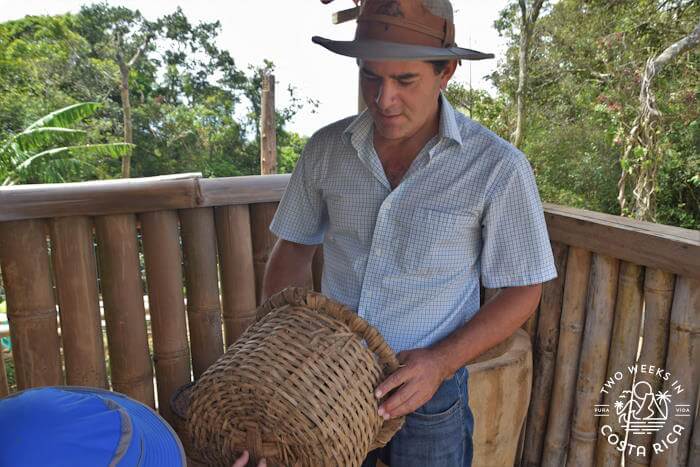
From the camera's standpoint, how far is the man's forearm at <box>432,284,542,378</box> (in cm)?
130

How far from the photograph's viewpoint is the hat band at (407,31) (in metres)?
1.29

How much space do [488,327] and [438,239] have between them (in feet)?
0.76

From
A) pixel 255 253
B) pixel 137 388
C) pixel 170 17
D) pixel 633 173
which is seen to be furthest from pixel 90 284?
pixel 170 17

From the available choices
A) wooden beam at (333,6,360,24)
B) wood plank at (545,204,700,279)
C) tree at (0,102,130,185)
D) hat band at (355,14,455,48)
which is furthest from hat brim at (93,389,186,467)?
tree at (0,102,130,185)

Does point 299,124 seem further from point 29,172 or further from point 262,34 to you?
point 29,172

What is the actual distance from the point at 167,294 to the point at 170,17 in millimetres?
22110

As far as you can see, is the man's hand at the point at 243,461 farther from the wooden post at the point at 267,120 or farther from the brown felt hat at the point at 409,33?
the wooden post at the point at 267,120

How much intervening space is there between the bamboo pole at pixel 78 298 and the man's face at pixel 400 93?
1.11 meters

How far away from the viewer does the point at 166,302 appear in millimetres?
2053

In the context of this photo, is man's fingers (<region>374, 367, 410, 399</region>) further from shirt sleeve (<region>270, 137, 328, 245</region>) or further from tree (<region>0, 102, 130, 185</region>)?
tree (<region>0, 102, 130, 185</region>)

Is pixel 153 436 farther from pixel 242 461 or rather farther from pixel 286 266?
pixel 286 266

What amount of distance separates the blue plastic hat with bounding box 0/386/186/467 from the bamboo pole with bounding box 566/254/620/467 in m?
1.50

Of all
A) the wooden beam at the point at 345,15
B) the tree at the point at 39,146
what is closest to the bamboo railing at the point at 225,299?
the wooden beam at the point at 345,15

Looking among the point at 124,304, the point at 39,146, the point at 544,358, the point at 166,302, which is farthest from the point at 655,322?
the point at 39,146
